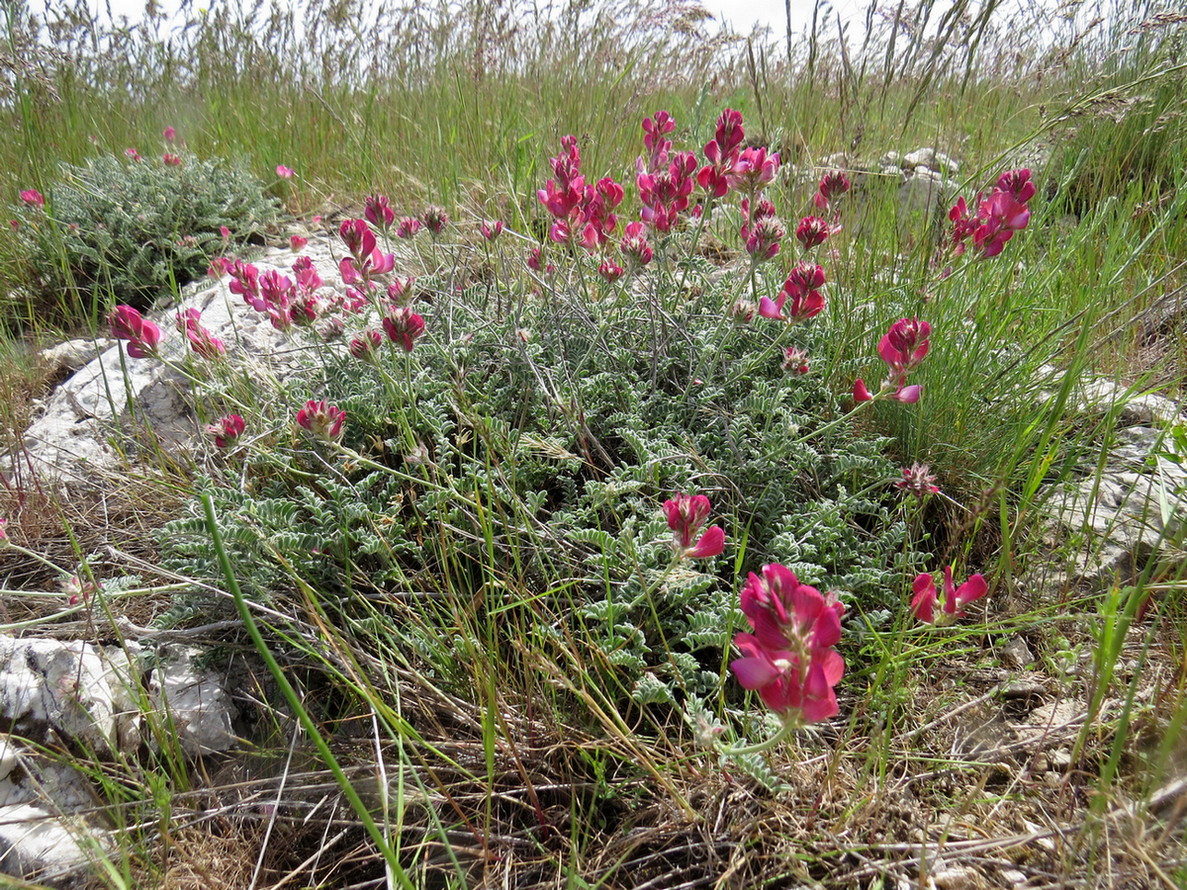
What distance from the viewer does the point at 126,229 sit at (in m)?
3.43

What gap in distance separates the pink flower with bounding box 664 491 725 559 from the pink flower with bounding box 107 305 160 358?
5.05 feet

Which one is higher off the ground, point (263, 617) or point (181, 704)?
point (263, 617)

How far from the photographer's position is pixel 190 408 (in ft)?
8.58

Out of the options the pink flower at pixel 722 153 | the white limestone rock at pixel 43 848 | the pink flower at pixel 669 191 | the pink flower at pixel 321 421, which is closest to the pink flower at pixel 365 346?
the pink flower at pixel 321 421

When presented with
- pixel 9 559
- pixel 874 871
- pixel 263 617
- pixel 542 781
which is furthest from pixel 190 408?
pixel 874 871

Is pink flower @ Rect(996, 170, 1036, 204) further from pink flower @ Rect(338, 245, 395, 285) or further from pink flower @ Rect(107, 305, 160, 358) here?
pink flower @ Rect(107, 305, 160, 358)

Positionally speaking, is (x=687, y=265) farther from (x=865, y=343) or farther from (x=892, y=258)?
(x=892, y=258)

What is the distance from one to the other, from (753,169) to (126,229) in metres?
3.31

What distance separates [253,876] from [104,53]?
606 centimetres

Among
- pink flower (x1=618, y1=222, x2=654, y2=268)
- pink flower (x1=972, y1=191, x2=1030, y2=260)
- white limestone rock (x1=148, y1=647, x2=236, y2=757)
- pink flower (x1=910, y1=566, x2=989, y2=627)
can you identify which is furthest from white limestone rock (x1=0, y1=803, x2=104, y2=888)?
pink flower (x1=972, y1=191, x2=1030, y2=260)

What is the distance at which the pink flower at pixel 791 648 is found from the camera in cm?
85

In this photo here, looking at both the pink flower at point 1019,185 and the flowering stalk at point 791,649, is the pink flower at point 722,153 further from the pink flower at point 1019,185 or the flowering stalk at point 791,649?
the flowering stalk at point 791,649

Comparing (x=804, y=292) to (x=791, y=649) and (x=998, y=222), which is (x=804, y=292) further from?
(x=791, y=649)

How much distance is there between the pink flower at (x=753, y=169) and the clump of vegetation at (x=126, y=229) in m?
2.69
